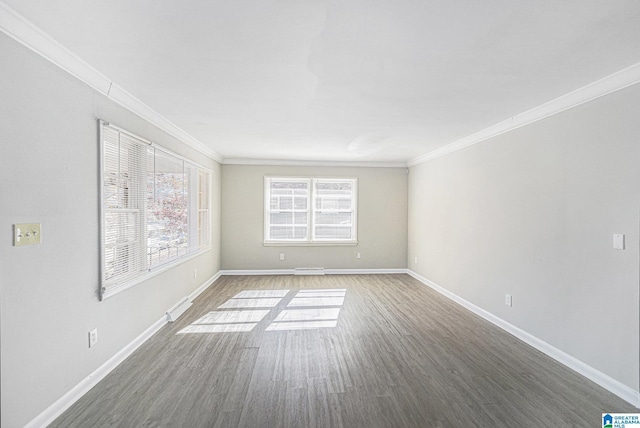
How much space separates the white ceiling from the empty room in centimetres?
2

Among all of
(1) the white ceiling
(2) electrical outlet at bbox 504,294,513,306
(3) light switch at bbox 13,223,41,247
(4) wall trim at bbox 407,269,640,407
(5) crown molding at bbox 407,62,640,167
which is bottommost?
(4) wall trim at bbox 407,269,640,407

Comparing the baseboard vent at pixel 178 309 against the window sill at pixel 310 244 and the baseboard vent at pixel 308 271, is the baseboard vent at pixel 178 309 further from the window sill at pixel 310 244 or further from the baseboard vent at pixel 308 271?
the baseboard vent at pixel 308 271

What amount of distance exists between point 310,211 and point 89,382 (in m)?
4.70

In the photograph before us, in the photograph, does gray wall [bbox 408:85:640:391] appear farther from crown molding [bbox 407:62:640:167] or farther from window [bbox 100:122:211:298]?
window [bbox 100:122:211:298]

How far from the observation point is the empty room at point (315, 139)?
175 cm

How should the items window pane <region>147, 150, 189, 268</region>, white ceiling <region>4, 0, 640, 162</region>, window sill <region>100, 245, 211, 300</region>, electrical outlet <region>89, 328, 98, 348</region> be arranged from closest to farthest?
white ceiling <region>4, 0, 640, 162</region>
electrical outlet <region>89, 328, 98, 348</region>
window sill <region>100, 245, 211, 300</region>
window pane <region>147, 150, 189, 268</region>

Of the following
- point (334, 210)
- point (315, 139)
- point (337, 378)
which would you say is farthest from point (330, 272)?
point (337, 378)

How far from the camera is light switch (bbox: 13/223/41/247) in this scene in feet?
5.74

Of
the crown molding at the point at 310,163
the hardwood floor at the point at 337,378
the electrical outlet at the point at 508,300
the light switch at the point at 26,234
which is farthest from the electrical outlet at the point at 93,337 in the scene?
the crown molding at the point at 310,163

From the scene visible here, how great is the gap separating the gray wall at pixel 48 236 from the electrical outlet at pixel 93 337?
0.17 feet

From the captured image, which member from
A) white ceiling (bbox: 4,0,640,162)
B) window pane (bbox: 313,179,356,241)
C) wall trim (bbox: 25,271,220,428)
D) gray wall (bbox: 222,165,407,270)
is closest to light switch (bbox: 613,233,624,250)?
white ceiling (bbox: 4,0,640,162)

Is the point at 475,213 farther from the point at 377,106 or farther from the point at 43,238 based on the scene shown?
the point at 43,238

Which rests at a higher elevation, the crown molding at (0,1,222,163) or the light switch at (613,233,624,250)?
the crown molding at (0,1,222,163)

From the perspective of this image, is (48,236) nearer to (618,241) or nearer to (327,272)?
(618,241)
